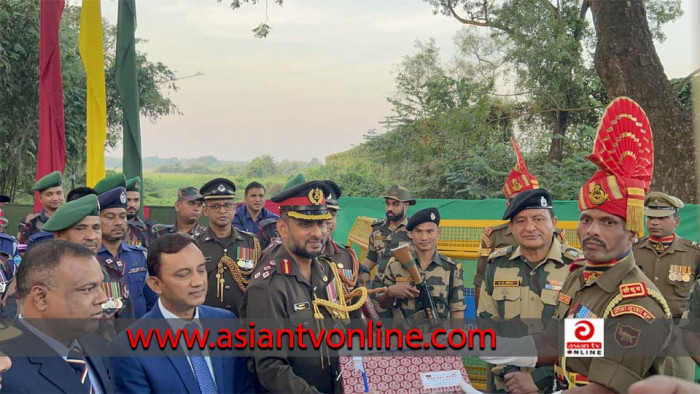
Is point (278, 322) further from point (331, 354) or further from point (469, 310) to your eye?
point (469, 310)

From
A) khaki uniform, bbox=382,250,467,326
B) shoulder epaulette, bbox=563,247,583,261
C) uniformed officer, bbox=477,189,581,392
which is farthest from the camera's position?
khaki uniform, bbox=382,250,467,326

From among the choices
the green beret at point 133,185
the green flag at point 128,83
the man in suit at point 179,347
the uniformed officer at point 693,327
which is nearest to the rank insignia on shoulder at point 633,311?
the uniformed officer at point 693,327

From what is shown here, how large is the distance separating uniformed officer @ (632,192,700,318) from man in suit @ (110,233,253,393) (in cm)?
510

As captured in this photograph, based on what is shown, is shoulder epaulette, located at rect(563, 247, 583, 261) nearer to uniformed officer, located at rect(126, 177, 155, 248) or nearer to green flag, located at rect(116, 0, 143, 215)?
uniformed officer, located at rect(126, 177, 155, 248)

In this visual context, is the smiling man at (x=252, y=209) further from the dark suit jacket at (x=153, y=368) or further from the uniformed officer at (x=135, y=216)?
the dark suit jacket at (x=153, y=368)

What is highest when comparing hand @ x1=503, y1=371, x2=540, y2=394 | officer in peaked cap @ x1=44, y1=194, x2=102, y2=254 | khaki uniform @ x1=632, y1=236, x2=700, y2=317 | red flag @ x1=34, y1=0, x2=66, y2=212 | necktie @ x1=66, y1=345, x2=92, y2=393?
red flag @ x1=34, y1=0, x2=66, y2=212

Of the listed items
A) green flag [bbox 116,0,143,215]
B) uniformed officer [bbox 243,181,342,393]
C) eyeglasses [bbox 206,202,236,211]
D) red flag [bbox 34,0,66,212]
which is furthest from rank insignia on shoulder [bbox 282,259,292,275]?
red flag [bbox 34,0,66,212]

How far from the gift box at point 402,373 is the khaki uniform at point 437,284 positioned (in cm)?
189

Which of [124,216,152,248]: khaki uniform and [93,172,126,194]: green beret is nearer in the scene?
[93,172,126,194]: green beret

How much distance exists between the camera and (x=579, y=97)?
708 inches

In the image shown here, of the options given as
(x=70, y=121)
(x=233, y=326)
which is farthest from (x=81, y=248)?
(x=70, y=121)

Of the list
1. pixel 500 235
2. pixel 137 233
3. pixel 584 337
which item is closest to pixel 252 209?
pixel 137 233

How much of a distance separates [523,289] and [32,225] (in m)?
6.93

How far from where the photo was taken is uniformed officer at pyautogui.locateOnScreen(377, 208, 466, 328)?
5250 millimetres
